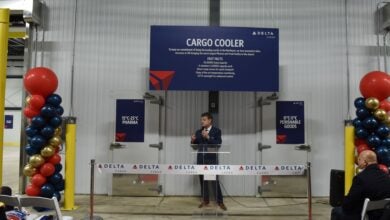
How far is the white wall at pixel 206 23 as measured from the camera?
6.43 m

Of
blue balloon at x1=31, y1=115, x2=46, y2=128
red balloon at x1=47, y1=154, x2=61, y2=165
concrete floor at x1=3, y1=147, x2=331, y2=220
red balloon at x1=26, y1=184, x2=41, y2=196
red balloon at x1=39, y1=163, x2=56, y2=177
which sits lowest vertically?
concrete floor at x1=3, y1=147, x2=331, y2=220

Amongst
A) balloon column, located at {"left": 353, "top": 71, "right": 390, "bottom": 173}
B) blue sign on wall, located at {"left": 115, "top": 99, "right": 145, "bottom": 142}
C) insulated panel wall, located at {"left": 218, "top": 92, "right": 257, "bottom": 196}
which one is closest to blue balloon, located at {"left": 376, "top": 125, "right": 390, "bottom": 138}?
balloon column, located at {"left": 353, "top": 71, "right": 390, "bottom": 173}

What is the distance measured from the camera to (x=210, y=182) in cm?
482

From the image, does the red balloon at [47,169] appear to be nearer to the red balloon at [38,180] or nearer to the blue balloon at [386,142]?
the red balloon at [38,180]

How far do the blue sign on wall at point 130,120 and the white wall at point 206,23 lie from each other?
247mm

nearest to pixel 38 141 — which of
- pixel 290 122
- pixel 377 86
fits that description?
pixel 290 122

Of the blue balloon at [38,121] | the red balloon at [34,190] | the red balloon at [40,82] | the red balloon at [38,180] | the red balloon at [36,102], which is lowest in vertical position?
the red balloon at [34,190]

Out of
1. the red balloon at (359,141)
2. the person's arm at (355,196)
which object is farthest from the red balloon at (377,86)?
the person's arm at (355,196)

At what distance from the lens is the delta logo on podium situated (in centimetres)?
577

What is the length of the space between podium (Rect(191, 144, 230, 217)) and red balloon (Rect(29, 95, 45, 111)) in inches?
89.1

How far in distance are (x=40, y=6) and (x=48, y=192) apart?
344 centimetres

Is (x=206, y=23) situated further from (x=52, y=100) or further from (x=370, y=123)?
(x=370, y=123)

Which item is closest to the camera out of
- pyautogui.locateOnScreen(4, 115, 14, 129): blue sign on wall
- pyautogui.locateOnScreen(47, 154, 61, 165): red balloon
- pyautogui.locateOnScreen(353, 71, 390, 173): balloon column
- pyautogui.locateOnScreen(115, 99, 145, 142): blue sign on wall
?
pyautogui.locateOnScreen(47, 154, 61, 165): red balloon

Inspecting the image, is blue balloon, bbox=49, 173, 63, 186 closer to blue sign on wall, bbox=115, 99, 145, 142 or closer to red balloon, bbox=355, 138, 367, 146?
blue sign on wall, bbox=115, 99, 145, 142
